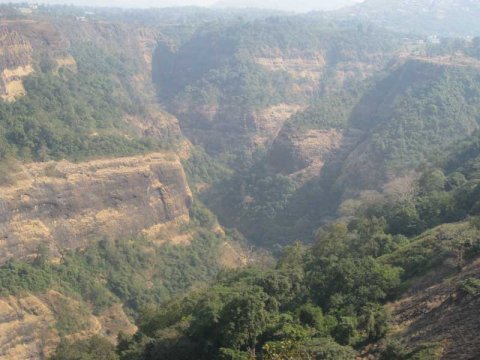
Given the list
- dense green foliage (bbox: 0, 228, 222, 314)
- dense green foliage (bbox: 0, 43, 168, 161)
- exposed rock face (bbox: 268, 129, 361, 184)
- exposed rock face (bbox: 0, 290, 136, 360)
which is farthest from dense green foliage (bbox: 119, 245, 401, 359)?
exposed rock face (bbox: 268, 129, 361, 184)

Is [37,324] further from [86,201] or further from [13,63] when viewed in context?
[13,63]

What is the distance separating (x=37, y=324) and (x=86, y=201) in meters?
12.9

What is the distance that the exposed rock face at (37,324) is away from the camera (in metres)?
41.1

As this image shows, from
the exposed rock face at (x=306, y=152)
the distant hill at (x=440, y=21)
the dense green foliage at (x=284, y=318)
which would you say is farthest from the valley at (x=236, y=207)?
the distant hill at (x=440, y=21)

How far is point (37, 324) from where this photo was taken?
140 ft

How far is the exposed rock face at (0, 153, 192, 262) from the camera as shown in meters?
47.5

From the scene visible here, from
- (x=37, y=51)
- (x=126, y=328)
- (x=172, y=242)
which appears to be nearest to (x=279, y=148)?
(x=172, y=242)

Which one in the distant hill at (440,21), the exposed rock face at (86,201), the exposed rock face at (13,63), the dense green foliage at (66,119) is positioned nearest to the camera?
the exposed rock face at (86,201)

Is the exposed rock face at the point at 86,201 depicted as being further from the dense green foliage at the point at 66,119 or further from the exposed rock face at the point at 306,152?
the exposed rock face at the point at 306,152

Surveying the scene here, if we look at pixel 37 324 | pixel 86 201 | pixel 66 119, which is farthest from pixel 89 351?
pixel 66 119

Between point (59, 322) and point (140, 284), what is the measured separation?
9.65m

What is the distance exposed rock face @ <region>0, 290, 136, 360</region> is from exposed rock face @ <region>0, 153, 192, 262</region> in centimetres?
441

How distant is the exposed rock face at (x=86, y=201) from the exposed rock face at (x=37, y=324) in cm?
441

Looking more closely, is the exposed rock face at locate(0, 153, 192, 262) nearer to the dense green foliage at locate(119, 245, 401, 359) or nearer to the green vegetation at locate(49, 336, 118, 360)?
the green vegetation at locate(49, 336, 118, 360)
